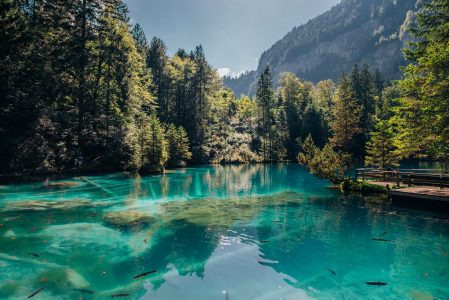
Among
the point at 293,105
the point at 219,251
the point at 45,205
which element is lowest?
the point at 219,251

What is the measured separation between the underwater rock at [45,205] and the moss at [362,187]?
19.7m

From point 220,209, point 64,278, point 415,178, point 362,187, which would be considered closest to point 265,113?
point 362,187

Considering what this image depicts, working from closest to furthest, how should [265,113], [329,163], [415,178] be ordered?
[415,178] < [329,163] < [265,113]

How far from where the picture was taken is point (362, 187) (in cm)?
2370

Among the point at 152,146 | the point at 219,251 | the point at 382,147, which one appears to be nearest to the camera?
the point at 219,251

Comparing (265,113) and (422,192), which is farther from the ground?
(265,113)

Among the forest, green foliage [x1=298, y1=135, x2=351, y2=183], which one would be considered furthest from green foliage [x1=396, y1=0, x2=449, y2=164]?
green foliage [x1=298, y1=135, x2=351, y2=183]

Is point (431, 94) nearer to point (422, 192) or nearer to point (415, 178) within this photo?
point (422, 192)

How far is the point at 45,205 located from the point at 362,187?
23148mm

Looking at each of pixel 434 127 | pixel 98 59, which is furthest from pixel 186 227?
pixel 98 59

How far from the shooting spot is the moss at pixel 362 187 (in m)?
22.6

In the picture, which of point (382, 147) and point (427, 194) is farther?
point (382, 147)

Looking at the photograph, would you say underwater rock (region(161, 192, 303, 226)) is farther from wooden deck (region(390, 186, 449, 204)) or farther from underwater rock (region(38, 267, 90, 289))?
underwater rock (region(38, 267, 90, 289))

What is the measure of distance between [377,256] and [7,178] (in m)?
35.0
